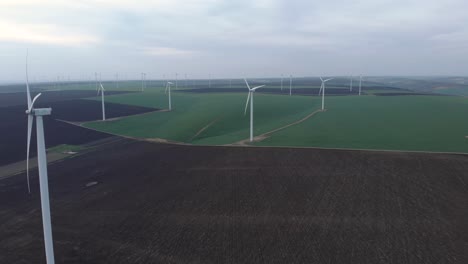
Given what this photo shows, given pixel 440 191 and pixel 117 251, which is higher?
pixel 440 191

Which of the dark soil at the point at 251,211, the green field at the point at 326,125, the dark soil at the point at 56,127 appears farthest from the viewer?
the green field at the point at 326,125

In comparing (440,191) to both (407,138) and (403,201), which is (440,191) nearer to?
(403,201)

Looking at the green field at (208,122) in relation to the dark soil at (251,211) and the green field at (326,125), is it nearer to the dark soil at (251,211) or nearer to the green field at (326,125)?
the green field at (326,125)

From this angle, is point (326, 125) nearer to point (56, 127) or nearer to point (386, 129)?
point (386, 129)

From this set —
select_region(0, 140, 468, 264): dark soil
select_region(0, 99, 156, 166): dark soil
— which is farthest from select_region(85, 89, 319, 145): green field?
select_region(0, 140, 468, 264): dark soil

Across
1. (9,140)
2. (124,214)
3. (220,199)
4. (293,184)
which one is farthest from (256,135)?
(9,140)

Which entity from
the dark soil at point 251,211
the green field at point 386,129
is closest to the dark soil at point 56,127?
the dark soil at point 251,211

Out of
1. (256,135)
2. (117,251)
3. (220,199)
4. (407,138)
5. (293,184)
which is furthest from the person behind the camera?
(256,135)
